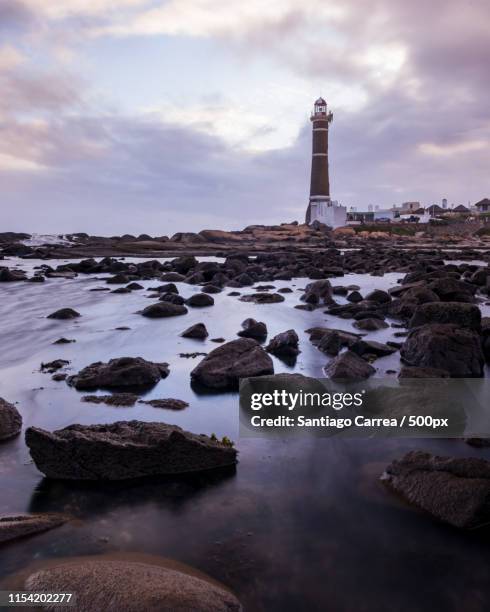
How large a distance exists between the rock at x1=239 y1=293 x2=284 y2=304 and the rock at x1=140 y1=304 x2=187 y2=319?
3.59m

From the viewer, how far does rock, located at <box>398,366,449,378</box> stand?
8930 millimetres

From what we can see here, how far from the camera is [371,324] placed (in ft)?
46.0

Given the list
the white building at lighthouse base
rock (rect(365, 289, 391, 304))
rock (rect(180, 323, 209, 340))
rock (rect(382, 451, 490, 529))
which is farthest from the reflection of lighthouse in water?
rock (rect(382, 451, 490, 529))

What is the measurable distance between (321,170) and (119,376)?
6801 cm

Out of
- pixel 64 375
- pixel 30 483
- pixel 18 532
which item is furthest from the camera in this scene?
pixel 64 375

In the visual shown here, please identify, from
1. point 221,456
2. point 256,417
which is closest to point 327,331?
point 256,417

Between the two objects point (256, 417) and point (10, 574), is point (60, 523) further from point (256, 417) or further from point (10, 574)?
point (256, 417)

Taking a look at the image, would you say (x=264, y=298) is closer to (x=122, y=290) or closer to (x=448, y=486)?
(x=122, y=290)

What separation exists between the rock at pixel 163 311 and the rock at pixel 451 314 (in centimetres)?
677

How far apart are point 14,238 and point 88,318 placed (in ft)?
213

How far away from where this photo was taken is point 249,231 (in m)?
78.8

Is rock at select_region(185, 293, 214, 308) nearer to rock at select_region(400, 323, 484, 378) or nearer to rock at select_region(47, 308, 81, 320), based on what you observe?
rock at select_region(47, 308, 81, 320)

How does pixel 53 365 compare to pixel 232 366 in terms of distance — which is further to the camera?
pixel 53 365

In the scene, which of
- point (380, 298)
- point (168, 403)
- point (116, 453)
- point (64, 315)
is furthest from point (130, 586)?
point (380, 298)
